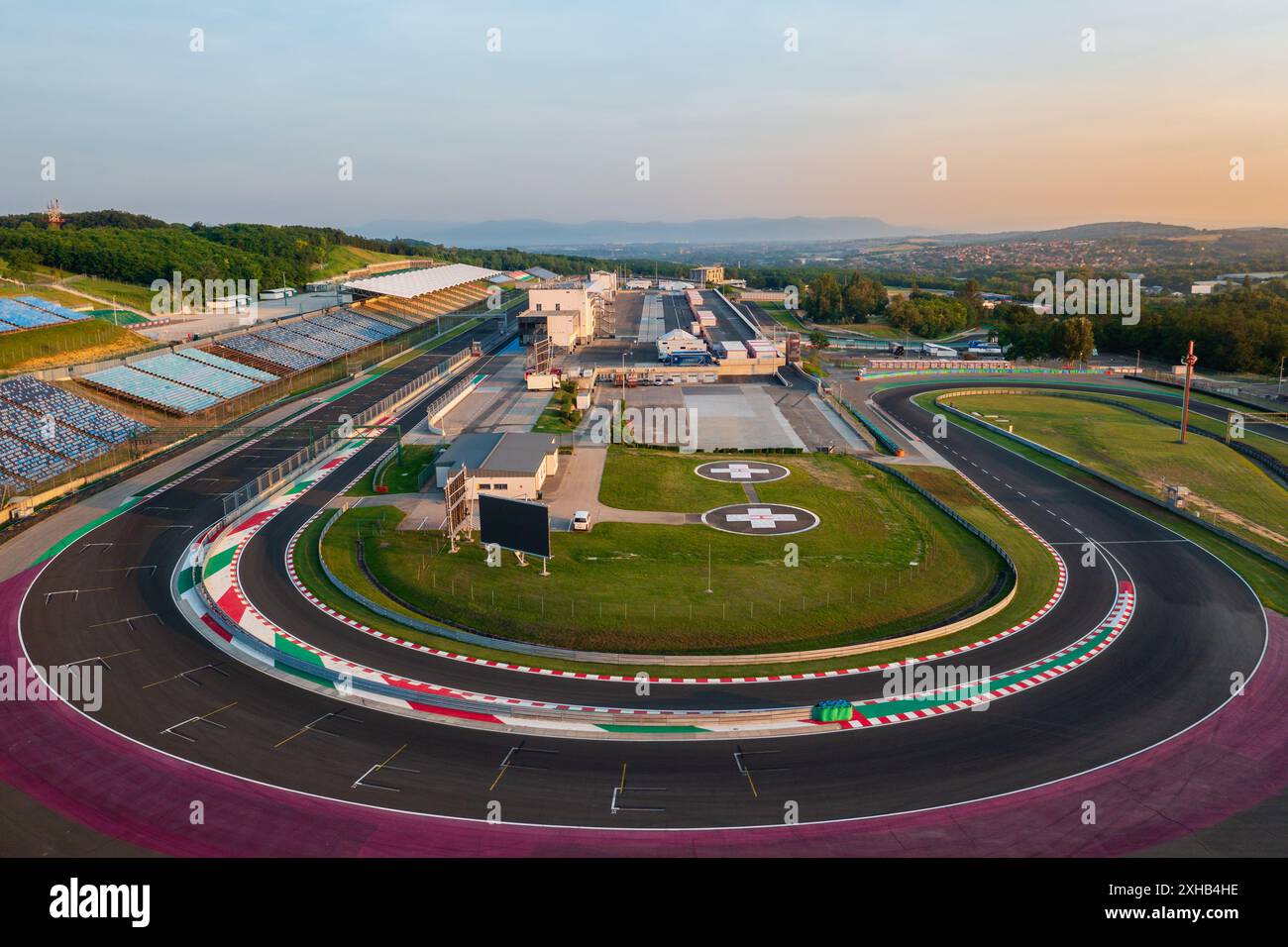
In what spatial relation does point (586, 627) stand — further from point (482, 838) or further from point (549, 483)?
point (549, 483)

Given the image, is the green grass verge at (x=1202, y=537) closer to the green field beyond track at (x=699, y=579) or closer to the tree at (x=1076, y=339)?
the green field beyond track at (x=699, y=579)

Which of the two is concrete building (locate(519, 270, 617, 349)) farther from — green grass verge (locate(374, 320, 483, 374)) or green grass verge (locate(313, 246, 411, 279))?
green grass verge (locate(313, 246, 411, 279))

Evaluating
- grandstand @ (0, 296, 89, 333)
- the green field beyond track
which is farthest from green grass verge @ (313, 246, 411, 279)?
the green field beyond track

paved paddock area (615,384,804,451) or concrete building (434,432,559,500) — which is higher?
paved paddock area (615,384,804,451)

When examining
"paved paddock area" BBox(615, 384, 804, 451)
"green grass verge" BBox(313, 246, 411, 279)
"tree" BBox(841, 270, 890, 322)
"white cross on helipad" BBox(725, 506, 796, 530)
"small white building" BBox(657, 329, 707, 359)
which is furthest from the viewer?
"green grass verge" BBox(313, 246, 411, 279)

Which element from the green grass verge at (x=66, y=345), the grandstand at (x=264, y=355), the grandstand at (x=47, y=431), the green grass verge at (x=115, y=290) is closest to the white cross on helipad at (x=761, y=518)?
the grandstand at (x=47, y=431)

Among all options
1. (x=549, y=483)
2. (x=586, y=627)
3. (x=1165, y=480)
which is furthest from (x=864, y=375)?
(x=586, y=627)
